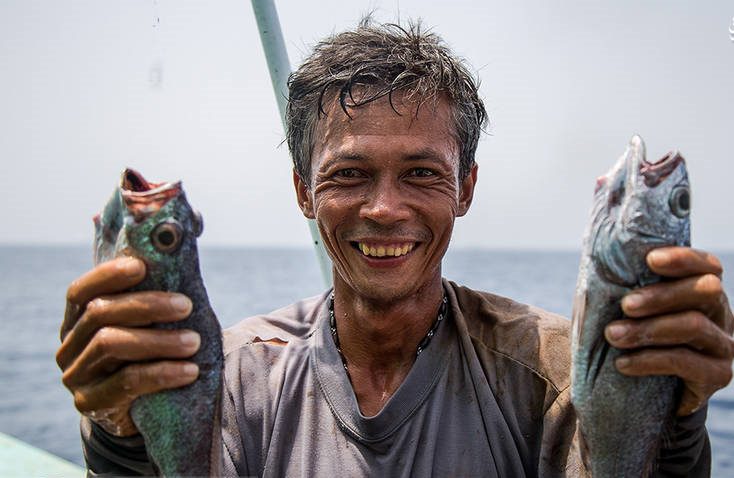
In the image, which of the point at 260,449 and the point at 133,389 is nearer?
the point at 133,389

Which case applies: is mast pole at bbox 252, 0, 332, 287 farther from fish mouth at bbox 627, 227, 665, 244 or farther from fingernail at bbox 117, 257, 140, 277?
fish mouth at bbox 627, 227, 665, 244

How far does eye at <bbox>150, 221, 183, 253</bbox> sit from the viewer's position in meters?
2.08

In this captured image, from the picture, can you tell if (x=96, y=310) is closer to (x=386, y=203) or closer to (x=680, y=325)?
(x=386, y=203)

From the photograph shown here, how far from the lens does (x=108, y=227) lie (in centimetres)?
211

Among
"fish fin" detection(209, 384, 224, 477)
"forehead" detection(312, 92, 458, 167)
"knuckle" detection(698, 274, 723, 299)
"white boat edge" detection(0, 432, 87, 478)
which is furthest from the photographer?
"white boat edge" detection(0, 432, 87, 478)

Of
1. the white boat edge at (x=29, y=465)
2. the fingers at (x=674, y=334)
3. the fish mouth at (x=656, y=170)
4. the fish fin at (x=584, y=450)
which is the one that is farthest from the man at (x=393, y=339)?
the white boat edge at (x=29, y=465)

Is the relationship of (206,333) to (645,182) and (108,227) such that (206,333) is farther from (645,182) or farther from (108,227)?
(645,182)

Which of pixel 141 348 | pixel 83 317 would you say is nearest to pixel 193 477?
pixel 141 348

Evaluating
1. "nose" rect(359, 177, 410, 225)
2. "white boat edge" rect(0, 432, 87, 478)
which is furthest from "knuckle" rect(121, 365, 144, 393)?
"white boat edge" rect(0, 432, 87, 478)

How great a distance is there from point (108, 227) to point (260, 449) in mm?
1416

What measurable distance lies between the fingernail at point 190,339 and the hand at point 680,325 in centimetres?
140

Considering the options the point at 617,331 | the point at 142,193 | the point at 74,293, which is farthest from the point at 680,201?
the point at 74,293

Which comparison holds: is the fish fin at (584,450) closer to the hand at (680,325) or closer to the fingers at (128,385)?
the hand at (680,325)

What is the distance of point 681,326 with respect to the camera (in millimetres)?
1940
